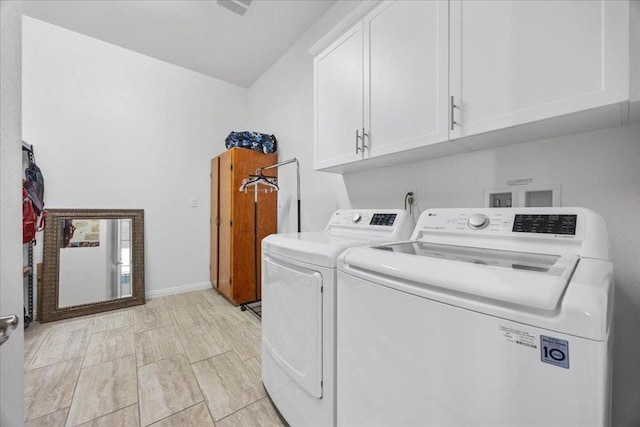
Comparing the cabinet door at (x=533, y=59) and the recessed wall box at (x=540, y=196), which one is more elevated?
the cabinet door at (x=533, y=59)

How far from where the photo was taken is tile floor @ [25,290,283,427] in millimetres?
1348

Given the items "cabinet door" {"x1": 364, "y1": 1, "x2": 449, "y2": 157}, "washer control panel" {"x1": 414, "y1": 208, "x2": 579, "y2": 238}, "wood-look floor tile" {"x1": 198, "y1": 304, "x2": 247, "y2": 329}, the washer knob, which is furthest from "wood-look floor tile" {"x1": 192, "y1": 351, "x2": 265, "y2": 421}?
"cabinet door" {"x1": 364, "y1": 1, "x2": 449, "y2": 157}

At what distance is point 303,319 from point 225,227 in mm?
2084

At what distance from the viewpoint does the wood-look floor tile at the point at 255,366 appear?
1.69m

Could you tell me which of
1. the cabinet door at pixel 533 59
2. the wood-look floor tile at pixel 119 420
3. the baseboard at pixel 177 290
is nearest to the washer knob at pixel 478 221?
the cabinet door at pixel 533 59

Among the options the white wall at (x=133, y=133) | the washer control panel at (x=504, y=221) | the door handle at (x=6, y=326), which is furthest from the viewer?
the white wall at (x=133, y=133)

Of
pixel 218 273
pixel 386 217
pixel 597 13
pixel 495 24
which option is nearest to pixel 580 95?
pixel 597 13

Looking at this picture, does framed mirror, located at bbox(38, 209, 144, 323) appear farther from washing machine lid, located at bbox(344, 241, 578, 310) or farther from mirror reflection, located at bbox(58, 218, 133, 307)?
washing machine lid, located at bbox(344, 241, 578, 310)

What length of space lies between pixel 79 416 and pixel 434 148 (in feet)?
7.47

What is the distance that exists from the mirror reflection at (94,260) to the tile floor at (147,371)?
0.27 metres

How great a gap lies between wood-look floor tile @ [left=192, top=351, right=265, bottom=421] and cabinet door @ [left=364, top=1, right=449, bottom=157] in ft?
5.16

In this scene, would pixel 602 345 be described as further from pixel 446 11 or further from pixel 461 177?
pixel 446 11

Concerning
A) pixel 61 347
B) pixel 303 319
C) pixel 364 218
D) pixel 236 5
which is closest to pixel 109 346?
pixel 61 347

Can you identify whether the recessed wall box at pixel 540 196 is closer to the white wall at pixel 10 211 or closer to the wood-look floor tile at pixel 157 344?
the white wall at pixel 10 211
